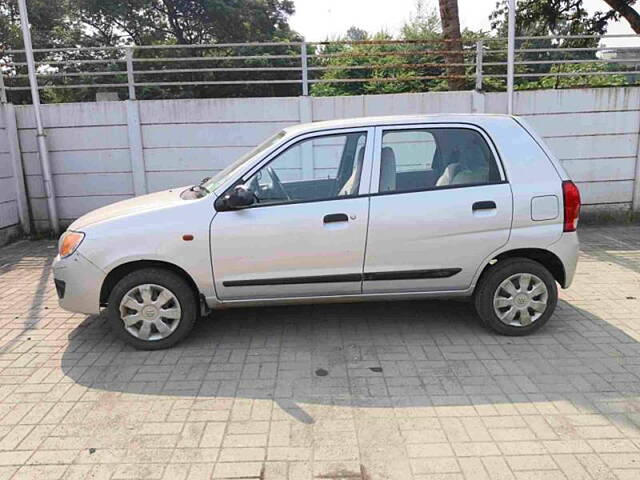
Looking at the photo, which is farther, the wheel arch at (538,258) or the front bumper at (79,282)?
the wheel arch at (538,258)

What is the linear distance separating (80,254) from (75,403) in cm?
114

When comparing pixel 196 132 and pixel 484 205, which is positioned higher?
pixel 196 132

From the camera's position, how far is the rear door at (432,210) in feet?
13.3

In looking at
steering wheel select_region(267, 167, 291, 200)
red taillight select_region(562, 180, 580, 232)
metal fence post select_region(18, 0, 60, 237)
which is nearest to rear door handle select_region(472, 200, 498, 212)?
red taillight select_region(562, 180, 580, 232)

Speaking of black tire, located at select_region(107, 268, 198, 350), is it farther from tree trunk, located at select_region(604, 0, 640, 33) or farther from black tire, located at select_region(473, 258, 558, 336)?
tree trunk, located at select_region(604, 0, 640, 33)

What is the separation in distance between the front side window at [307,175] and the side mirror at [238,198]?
9 cm

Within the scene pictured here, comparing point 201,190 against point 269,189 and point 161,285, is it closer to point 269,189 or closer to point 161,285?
point 269,189

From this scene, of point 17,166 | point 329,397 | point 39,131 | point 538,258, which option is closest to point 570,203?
point 538,258

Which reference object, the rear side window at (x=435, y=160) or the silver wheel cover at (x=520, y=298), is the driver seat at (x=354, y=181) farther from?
the silver wheel cover at (x=520, y=298)

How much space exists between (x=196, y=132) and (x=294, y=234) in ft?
16.1

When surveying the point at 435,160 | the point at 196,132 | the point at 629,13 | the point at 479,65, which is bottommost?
the point at 435,160

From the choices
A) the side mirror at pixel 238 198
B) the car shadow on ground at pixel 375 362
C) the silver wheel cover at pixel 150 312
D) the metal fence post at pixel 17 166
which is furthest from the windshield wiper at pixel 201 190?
the metal fence post at pixel 17 166

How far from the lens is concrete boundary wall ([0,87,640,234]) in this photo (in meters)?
8.20

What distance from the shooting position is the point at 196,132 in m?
8.24
